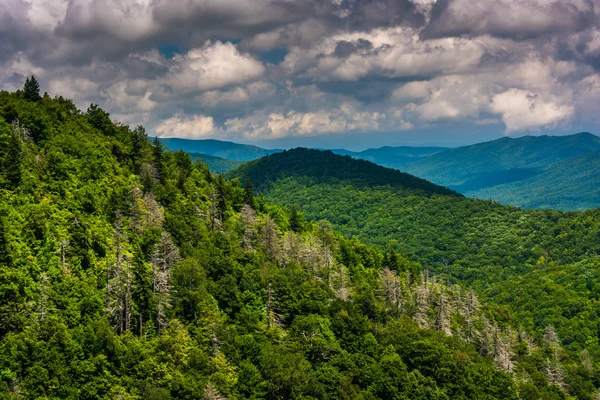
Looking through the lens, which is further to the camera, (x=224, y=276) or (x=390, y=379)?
(x=224, y=276)

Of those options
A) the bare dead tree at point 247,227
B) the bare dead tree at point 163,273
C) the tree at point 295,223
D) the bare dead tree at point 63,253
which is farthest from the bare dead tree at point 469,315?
the bare dead tree at point 63,253

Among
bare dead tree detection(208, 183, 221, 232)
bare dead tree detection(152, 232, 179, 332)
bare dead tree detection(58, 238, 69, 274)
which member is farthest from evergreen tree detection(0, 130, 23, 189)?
bare dead tree detection(208, 183, 221, 232)

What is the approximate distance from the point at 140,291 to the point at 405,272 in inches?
2933

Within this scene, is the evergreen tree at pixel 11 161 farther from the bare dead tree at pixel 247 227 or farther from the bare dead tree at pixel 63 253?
the bare dead tree at pixel 247 227

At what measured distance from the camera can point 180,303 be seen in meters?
64.1

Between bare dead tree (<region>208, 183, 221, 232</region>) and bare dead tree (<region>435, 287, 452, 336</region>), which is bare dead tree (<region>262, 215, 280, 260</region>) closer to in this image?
bare dead tree (<region>208, 183, 221, 232</region>)

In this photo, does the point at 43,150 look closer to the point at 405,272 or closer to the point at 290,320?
the point at 290,320

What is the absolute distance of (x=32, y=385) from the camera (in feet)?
151

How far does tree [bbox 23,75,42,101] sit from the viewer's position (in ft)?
315

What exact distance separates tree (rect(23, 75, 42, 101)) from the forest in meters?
0.26

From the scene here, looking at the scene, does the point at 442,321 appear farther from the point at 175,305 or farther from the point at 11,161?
the point at 11,161

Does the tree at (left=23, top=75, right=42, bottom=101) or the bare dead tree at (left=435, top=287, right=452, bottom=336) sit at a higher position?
the tree at (left=23, top=75, right=42, bottom=101)

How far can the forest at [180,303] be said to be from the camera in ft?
172

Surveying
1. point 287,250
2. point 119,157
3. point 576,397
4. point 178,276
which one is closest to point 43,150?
point 119,157
